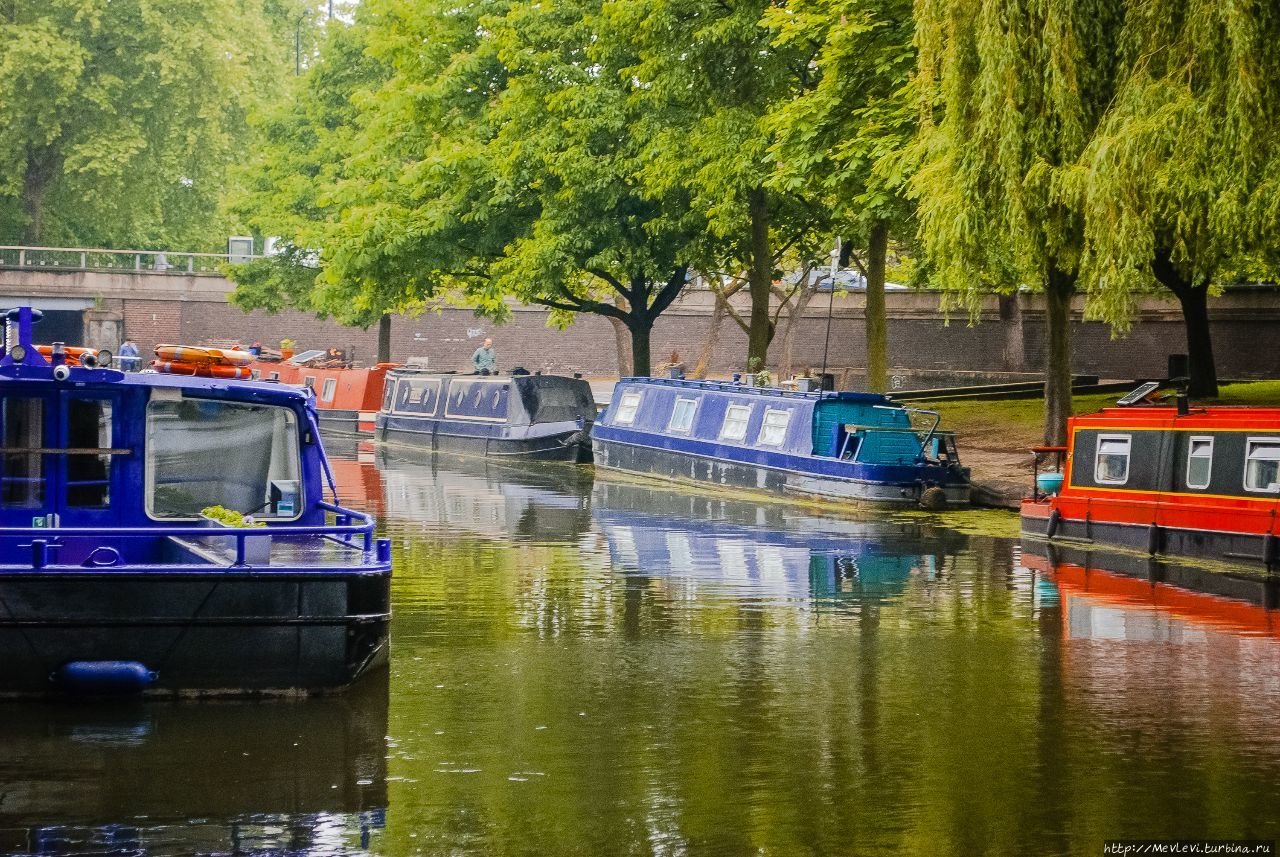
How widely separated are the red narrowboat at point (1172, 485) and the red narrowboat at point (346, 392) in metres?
27.6

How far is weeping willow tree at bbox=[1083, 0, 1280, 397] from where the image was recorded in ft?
67.0

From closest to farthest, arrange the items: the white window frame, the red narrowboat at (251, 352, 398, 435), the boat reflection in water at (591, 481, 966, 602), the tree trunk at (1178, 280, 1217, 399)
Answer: the boat reflection in water at (591, 481, 966, 602) → the tree trunk at (1178, 280, 1217, 399) → the white window frame → the red narrowboat at (251, 352, 398, 435)

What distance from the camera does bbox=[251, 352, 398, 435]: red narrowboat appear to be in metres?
47.9

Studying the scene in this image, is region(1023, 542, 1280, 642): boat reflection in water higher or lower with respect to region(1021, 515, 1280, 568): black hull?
lower

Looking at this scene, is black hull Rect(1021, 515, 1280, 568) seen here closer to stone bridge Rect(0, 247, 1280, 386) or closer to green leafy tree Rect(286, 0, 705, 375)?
green leafy tree Rect(286, 0, 705, 375)

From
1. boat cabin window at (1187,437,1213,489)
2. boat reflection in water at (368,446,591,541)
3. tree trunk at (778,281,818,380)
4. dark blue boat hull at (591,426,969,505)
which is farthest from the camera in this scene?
tree trunk at (778,281,818,380)

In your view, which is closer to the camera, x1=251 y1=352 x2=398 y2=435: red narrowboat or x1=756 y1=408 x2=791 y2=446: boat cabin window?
x1=756 y1=408 x2=791 y2=446: boat cabin window

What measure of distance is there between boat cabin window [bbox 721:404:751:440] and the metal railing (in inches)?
1371

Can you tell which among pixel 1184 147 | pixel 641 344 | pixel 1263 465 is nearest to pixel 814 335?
pixel 641 344

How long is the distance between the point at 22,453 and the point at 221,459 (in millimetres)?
1443

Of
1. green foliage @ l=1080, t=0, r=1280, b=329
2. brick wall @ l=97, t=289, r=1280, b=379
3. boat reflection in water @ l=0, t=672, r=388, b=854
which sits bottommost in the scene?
boat reflection in water @ l=0, t=672, r=388, b=854

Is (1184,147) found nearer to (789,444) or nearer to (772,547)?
(772,547)

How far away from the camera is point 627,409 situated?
116ft

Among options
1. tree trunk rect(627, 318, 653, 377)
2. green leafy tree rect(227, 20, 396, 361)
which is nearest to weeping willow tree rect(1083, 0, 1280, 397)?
tree trunk rect(627, 318, 653, 377)
